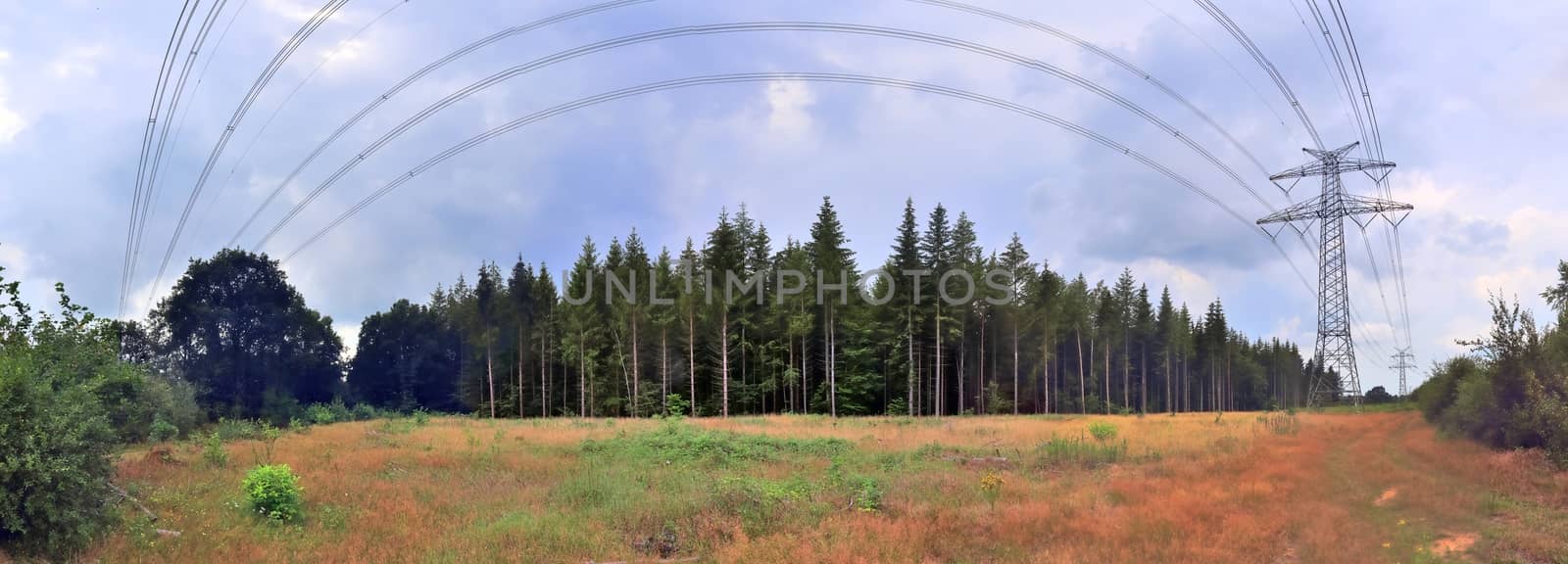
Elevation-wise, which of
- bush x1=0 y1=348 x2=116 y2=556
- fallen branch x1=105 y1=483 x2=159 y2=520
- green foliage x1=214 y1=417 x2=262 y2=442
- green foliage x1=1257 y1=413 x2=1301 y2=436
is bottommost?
green foliage x1=1257 y1=413 x2=1301 y2=436

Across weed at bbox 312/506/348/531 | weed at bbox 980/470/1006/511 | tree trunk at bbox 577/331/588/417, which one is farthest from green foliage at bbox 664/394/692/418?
weed at bbox 312/506/348/531

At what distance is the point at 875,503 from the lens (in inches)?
545

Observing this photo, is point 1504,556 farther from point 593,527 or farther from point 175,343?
point 175,343

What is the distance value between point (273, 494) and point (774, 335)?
133 feet

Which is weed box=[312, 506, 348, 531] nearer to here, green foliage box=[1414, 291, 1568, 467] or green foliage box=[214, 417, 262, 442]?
green foliage box=[214, 417, 262, 442]

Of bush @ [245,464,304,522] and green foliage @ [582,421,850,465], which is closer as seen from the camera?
bush @ [245,464,304,522]

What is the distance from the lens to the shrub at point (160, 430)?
1061 inches

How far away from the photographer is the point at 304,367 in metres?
55.5

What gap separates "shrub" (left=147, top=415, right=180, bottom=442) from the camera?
88.4ft

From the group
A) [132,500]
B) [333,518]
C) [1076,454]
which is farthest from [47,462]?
[1076,454]

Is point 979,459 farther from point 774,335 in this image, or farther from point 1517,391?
point 774,335

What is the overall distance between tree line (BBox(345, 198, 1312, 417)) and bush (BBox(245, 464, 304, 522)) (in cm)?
3106

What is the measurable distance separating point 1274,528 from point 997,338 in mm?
45620

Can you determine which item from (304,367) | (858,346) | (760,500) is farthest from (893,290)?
(304,367)
